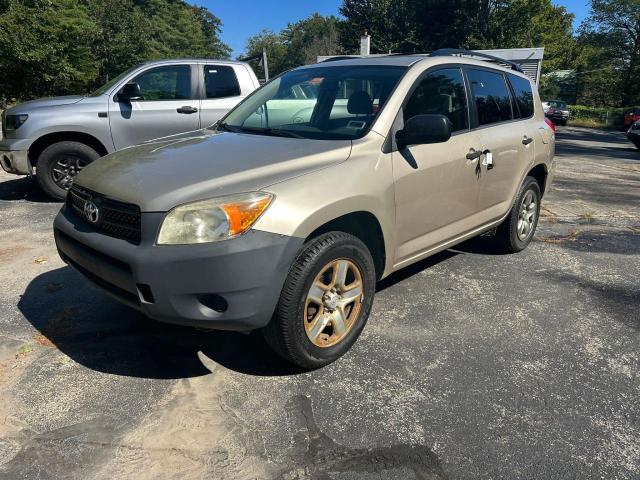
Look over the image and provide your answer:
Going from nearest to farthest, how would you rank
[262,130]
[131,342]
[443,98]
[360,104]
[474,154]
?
1. [131,342]
2. [360,104]
3. [262,130]
4. [443,98]
5. [474,154]

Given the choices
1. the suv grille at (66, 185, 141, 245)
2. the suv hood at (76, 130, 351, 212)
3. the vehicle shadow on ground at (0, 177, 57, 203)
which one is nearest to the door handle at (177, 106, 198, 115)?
the vehicle shadow on ground at (0, 177, 57, 203)

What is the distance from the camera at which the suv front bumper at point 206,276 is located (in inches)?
91.5

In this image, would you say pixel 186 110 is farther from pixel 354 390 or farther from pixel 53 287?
pixel 354 390

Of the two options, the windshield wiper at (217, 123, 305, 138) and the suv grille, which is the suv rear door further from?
the suv grille

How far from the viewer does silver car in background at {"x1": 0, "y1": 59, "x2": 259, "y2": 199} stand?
6.24 metres

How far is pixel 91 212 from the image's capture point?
9.02 feet

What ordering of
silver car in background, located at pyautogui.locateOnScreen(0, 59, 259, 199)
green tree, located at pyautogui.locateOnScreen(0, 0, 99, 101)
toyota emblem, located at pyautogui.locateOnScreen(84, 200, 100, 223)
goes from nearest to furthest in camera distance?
toyota emblem, located at pyautogui.locateOnScreen(84, 200, 100, 223), silver car in background, located at pyautogui.locateOnScreen(0, 59, 259, 199), green tree, located at pyautogui.locateOnScreen(0, 0, 99, 101)

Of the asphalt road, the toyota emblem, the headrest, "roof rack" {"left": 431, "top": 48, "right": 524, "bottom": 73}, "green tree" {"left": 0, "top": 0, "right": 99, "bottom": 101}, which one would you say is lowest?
the asphalt road

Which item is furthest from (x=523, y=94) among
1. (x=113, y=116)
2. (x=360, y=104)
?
(x=113, y=116)

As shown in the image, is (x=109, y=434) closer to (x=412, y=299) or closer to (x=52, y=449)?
(x=52, y=449)

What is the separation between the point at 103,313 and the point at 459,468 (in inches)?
102

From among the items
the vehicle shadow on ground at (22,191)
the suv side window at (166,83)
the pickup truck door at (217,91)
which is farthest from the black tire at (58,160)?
the pickup truck door at (217,91)

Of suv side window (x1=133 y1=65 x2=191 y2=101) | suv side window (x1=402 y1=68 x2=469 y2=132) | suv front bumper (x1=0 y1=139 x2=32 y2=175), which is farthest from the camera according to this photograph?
suv side window (x1=133 y1=65 x2=191 y2=101)

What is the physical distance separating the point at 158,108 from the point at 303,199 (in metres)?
4.98
